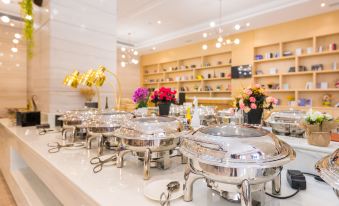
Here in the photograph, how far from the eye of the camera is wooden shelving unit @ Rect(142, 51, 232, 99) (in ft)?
23.0

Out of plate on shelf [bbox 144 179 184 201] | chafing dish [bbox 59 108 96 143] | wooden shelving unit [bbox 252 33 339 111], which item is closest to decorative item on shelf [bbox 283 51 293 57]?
wooden shelving unit [bbox 252 33 339 111]

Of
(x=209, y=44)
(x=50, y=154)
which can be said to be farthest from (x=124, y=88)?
(x=50, y=154)

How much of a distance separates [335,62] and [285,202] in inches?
217

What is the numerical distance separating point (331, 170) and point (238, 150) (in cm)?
23

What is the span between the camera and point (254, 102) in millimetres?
1382

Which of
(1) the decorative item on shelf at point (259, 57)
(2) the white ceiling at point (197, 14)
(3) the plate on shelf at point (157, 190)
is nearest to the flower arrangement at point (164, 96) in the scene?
(3) the plate on shelf at point (157, 190)

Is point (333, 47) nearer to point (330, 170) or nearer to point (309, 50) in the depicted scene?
point (309, 50)

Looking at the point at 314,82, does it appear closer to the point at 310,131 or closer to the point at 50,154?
the point at 310,131

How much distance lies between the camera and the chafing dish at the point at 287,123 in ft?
4.40

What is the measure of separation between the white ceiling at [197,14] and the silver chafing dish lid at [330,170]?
4867 millimetres

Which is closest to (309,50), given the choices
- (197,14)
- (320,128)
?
(197,14)

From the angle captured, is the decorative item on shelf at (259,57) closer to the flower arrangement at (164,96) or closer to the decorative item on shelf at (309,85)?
the decorative item on shelf at (309,85)

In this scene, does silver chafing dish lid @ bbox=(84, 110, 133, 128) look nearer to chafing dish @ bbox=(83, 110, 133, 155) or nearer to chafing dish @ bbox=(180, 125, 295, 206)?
chafing dish @ bbox=(83, 110, 133, 155)

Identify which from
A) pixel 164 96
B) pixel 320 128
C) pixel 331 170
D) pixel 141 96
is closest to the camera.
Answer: pixel 331 170
